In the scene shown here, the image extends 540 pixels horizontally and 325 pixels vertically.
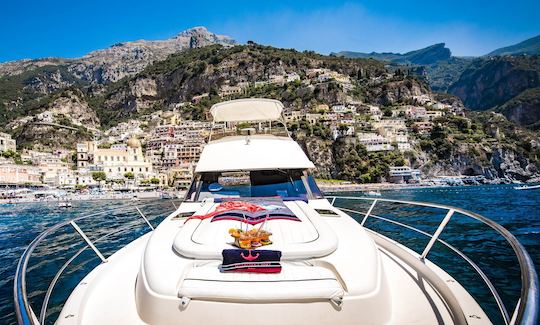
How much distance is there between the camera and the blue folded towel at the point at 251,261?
2.46 metres

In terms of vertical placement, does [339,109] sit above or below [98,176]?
above

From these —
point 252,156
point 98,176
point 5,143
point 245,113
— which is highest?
point 245,113

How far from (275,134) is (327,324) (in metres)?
4.85

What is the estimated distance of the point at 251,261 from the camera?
2535 millimetres

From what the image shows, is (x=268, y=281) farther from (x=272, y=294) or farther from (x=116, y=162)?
(x=116, y=162)

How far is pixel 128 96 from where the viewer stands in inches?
7766

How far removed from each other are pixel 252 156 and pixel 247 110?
2177mm

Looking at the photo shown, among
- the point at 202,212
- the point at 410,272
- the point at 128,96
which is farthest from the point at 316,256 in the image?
the point at 128,96

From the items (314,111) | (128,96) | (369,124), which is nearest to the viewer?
(369,124)

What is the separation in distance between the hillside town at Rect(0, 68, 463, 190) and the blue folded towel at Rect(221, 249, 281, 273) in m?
93.7

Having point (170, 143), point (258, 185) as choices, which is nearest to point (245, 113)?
point (258, 185)

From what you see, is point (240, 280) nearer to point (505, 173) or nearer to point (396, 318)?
point (396, 318)

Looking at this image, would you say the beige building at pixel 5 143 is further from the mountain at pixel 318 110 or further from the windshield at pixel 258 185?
the windshield at pixel 258 185

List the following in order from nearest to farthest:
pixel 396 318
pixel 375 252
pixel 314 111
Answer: pixel 396 318
pixel 375 252
pixel 314 111
